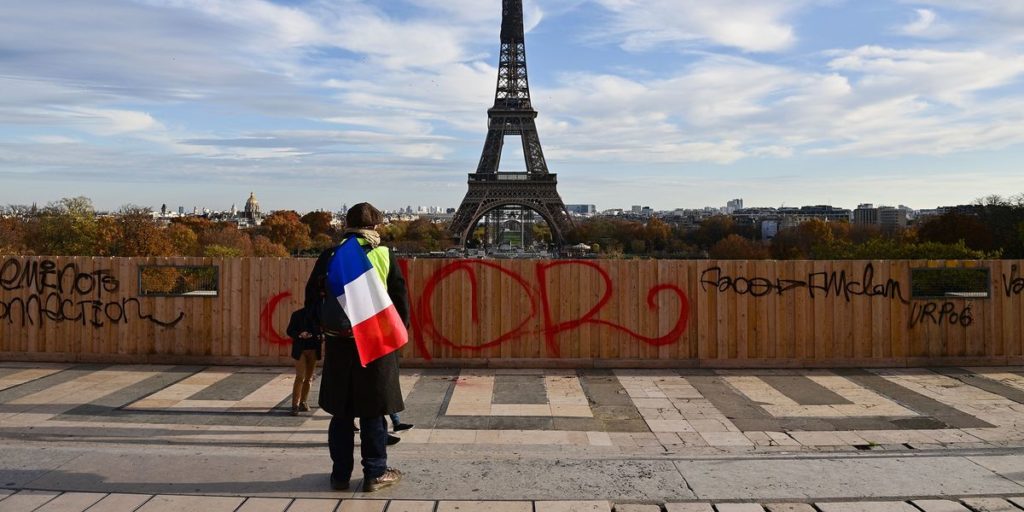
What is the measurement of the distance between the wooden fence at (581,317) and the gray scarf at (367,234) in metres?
5.04

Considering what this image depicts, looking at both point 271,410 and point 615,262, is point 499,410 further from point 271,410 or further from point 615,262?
point 615,262

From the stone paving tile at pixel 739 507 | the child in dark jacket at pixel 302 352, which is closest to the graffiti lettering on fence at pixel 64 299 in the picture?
the child in dark jacket at pixel 302 352

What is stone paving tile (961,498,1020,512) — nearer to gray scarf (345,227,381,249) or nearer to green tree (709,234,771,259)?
gray scarf (345,227,381,249)

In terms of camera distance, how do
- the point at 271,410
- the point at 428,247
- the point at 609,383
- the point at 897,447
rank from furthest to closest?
the point at 428,247 → the point at 609,383 → the point at 271,410 → the point at 897,447

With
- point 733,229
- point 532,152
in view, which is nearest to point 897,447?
point 532,152

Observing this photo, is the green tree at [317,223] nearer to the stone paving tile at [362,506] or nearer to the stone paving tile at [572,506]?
the stone paving tile at [362,506]

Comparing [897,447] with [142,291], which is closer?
[897,447]

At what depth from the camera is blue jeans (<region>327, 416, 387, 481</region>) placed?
5.38 meters

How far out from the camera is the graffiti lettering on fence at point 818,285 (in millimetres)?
10797

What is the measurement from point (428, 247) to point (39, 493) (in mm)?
97841

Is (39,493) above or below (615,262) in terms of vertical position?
below

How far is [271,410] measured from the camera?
8195 millimetres

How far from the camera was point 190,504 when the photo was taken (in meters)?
5.06

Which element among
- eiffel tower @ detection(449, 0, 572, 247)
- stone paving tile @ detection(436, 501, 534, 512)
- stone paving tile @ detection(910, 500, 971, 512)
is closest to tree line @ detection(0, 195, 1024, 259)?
eiffel tower @ detection(449, 0, 572, 247)
